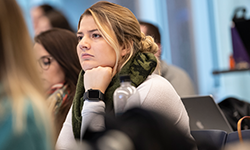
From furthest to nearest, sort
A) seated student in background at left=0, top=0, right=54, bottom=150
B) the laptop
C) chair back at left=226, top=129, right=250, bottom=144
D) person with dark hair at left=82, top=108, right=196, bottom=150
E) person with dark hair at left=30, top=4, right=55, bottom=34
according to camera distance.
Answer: person with dark hair at left=30, top=4, right=55, bottom=34, the laptop, chair back at left=226, top=129, right=250, bottom=144, seated student in background at left=0, top=0, right=54, bottom=150, person with dark hair at left=82, top=108, right=196, bottom=150

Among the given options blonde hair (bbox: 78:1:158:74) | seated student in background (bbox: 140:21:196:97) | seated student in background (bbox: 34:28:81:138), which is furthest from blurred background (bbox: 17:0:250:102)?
blonde hair (bbox: 78:1:158:74)

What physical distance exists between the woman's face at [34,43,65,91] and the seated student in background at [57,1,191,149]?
1.94ft

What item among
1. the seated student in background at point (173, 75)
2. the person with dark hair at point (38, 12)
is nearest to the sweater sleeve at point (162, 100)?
the seated student in background at point (173, 75)

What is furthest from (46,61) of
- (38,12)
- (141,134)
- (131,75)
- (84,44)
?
(141,134)

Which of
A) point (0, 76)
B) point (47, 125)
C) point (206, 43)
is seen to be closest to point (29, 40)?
point (0, 76)

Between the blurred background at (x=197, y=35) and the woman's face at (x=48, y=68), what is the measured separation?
2474mm

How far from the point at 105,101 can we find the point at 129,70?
184 mm

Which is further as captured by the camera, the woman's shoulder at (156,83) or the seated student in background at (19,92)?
the woman's shoulder at (156,83)

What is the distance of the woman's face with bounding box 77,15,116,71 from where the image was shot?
141cm

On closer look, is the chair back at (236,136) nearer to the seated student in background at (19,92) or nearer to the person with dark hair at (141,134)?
the person with dark hair at (141,134)

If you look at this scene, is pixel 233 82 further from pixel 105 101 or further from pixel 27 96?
pixel 27 96

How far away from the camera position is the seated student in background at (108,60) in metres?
1.36

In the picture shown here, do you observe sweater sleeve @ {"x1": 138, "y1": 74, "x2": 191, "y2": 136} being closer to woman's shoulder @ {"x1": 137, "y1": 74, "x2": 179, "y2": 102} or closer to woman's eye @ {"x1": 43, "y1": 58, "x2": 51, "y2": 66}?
woman's shoulder @ {"x1": 137, "y1": 74, "x2": 179, "y2": 102}

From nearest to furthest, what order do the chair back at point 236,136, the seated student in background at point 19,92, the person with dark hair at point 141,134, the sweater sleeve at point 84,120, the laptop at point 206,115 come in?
the person with dark hair at point 141,134
the seated student in background at point 19,92
the chair back at point 236,136
the sweater sleeve at point 84,120
the laptop at point 206,115
